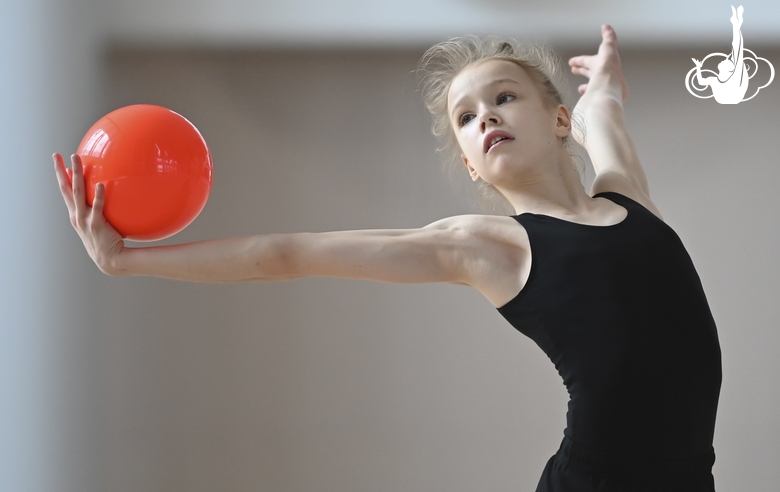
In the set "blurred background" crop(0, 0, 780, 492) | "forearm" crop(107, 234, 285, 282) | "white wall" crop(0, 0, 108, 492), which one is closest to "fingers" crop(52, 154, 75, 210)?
"forearm" crop(107, 234, 285, 282)

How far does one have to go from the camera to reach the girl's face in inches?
55.0

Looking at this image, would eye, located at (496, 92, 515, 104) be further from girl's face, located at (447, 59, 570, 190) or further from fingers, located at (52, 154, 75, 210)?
fingers, located at (52, 154, 75, 210)

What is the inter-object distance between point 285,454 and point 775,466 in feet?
5.54

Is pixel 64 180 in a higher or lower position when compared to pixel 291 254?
higher

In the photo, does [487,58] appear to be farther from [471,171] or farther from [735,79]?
[735,79]

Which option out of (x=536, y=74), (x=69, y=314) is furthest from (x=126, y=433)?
(x=536, y=74)

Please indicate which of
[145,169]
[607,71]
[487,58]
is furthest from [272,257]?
[607,71]

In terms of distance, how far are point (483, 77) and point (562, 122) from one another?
7.6 inches

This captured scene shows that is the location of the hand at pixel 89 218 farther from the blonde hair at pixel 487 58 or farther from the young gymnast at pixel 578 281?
the blonde hair at pixel 487 58

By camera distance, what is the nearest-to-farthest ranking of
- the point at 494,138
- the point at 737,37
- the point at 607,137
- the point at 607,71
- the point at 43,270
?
1. the point at 494,138
2. the point at 607,137
3. the point at 607,71
4. the point at 43,270
5. the point at 737,37

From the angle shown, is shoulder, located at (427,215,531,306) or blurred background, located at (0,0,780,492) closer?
shoulder, located at (427,215,531,306)

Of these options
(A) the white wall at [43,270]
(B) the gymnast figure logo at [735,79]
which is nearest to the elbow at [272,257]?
(A) the white wall at [43,270]

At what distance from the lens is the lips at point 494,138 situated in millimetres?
1397

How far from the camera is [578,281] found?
1255 mm
